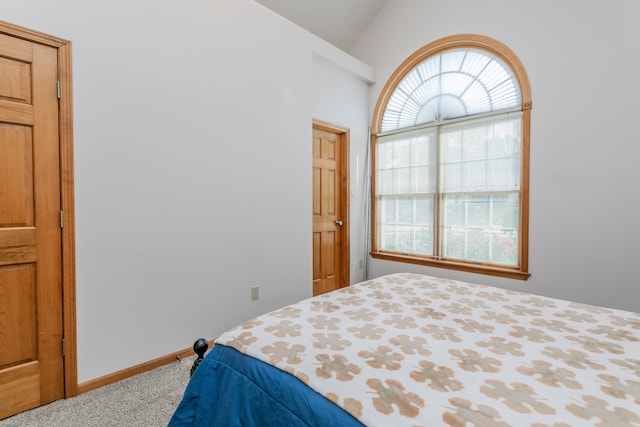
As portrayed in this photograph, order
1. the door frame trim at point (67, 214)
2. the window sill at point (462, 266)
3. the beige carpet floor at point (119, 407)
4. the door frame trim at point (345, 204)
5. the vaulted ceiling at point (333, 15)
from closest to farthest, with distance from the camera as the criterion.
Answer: the beige carpet floor at point (119, 407) → the door frame trim at point (67, 214) → the window sill at point (462, 266) → the vaulted ceiling at point (333, 15) → the door frame trim at point (345, 204)

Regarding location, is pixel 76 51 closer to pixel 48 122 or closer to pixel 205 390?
pixel 48 122

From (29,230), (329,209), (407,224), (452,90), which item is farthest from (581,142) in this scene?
(29,230)

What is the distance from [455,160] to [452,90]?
769 mm

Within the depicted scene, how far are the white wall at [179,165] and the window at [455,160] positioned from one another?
1325mm

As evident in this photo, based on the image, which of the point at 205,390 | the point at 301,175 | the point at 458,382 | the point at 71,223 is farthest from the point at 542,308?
the point at 71,223

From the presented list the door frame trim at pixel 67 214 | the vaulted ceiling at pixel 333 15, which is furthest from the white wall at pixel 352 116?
the door frame trim at pixel 67 214

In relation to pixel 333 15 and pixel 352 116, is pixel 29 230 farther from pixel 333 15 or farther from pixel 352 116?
pixel 333 15

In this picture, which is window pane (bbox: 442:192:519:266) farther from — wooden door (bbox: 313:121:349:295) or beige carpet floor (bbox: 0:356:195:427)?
beige carpet floor (bbox: 0:356:195:427)

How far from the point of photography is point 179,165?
2.25 meters

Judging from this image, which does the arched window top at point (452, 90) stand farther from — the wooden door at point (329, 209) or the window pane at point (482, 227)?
the window pane at point (482, 227)

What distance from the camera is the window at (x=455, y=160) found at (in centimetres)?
303

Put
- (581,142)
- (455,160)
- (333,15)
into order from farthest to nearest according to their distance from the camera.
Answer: (333,15) → (455,160) → (581,142)

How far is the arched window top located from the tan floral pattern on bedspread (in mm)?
2298

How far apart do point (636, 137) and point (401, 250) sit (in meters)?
2.30
